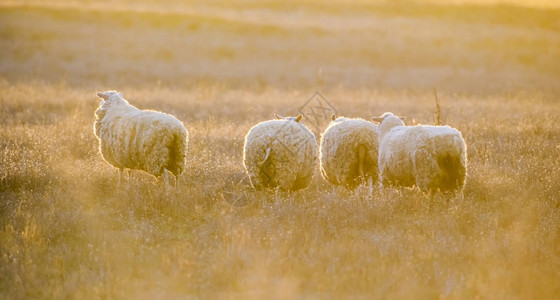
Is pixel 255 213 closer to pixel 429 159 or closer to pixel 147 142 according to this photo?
pixel 147 142

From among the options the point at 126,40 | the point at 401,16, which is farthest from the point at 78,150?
the point at 401,16

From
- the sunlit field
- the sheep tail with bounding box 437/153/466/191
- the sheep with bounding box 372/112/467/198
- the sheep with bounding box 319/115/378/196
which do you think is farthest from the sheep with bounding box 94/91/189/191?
the sheep tail with bounding box 437/153/466/191

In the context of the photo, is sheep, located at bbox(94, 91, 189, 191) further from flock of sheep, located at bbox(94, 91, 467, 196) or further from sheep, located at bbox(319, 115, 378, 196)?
sheep, located at bbox(319, 115, 378, 196)

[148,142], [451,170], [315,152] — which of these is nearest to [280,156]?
[315,152]

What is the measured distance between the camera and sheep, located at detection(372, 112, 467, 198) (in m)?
8.24

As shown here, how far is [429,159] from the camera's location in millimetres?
8258

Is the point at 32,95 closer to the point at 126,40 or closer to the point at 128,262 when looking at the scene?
the point at 128,262

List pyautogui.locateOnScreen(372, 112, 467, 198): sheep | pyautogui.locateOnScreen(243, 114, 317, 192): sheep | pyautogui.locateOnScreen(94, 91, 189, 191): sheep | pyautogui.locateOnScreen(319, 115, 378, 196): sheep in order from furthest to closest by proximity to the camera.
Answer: pyautogui.locateOnScreen(319, 115, 378, 196): sheep → pyautogui.locateOnScreen(94, 91, 189, 191): sheep → pyautogui.locateOnScreen(243, 114, 317, 192): sheep → pyautogui.locateOnScreen(372, 112, 467, 198): sheep

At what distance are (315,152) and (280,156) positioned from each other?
0.72 metres

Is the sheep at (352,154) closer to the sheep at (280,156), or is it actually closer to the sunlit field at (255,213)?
the sunlit field at (255,213)

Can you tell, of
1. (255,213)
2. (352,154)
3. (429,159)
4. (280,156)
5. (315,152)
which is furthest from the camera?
(352,154)

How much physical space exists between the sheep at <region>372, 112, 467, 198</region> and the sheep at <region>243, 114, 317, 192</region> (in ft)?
4.25

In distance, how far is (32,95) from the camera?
19.1 meters

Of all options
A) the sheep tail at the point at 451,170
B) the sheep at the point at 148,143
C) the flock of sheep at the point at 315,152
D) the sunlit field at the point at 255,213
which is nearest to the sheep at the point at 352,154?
the flock of sheep at the point at 315,152
